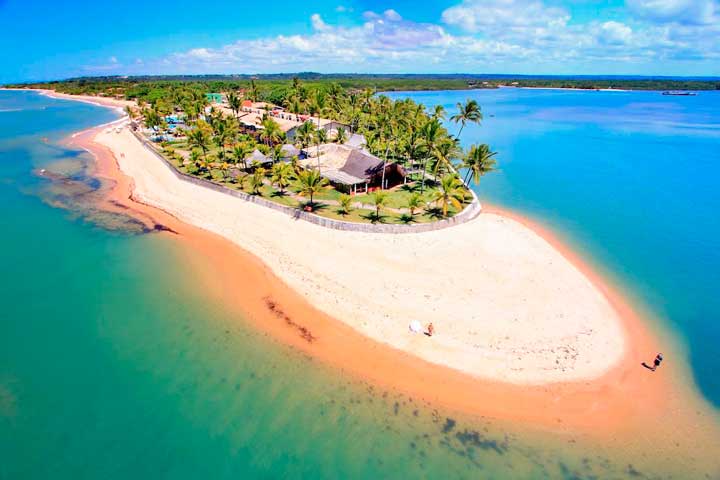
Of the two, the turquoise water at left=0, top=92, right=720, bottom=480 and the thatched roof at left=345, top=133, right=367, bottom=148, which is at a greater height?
the thatched roof at left=345, top=133, right=367, bottom=148

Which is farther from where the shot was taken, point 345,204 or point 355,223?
point 345,204

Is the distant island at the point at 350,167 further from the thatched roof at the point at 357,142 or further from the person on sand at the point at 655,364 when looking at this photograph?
the person on sand at the point at 655,364

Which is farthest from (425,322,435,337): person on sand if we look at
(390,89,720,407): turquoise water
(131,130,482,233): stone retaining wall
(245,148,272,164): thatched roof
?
(245,148,272,164): thatched roof

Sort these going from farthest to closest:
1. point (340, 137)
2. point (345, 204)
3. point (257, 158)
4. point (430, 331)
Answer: point (340, 137), point (257, 158), point (345, 204), point (430, 331)

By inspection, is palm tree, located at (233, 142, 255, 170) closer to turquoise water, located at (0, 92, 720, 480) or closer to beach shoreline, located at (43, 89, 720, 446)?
turquoise water, located at (0, 92, 720, 480)

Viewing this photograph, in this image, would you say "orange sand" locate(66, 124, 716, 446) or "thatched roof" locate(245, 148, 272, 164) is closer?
"orange sand" locate(66, 124, 716, 446)

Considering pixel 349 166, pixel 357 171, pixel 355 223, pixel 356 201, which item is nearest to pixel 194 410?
pixel 355 223

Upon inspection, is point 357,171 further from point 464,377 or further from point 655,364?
point 655,364

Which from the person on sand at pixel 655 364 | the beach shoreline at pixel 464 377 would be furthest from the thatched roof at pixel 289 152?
the person on sand at pixel 655 364
